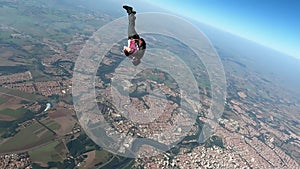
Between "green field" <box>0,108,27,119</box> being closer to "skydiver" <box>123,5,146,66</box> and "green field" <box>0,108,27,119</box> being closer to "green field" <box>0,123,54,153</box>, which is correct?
"green field" <box>0,123,54,153</box>

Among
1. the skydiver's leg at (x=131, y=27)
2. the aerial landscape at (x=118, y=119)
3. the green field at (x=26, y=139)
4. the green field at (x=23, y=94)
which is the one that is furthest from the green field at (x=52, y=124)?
the skydiver's leg at (x=131, y=27)

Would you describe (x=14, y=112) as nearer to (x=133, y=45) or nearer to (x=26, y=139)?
(x=26, y=139)

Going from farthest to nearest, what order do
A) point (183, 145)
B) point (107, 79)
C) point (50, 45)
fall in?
point (50, 45) < point (107, 79) < point (183, 145)

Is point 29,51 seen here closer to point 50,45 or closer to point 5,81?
point 50,45

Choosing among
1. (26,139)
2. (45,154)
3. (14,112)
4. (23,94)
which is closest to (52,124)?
(26,139)

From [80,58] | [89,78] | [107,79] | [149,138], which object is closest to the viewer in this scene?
[149,138]

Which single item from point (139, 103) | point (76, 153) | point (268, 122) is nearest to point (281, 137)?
point (268, 122)

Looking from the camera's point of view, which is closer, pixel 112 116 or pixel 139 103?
pixel 112 116
